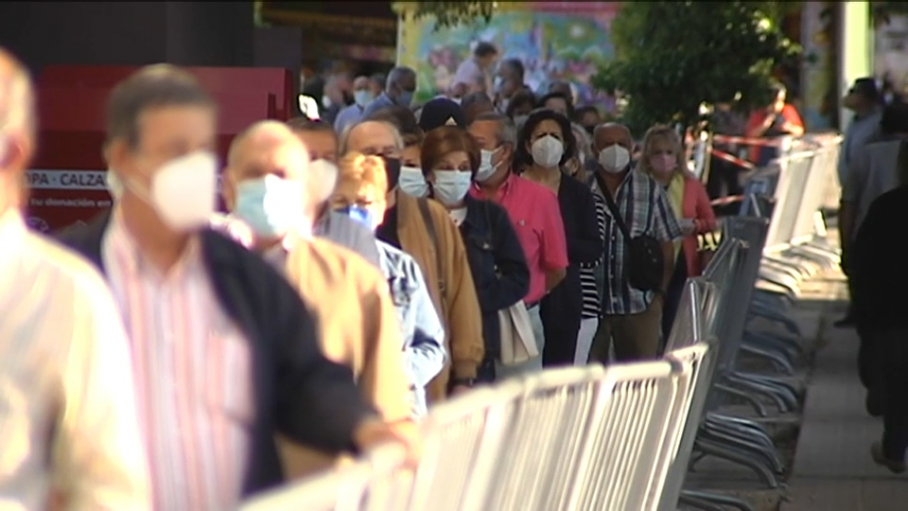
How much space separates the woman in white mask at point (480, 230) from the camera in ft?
28.3

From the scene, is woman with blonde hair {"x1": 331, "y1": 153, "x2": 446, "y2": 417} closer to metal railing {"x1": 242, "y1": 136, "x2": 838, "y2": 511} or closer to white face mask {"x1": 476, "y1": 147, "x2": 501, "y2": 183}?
metal railing {"x1": 242, "y1": 136, "x2": 838, "y2": 511}

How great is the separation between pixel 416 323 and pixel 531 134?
4727mm

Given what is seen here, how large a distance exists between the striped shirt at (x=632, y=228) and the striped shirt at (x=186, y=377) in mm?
7412

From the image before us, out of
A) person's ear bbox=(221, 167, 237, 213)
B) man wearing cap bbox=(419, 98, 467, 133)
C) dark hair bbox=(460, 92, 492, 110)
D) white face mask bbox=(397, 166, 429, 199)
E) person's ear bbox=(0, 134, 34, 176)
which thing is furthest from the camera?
dark hair bbox=(460, 92, 492, 110)

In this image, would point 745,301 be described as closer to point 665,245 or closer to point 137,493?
point 665,245

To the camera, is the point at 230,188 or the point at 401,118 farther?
the point at 401,118

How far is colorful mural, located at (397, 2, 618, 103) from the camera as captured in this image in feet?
84.4

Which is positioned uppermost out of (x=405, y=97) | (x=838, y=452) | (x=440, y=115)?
(x=440, y=115)

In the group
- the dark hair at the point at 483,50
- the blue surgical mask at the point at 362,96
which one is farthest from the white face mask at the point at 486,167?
the dark hair at the point at 483,50

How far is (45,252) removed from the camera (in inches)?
140

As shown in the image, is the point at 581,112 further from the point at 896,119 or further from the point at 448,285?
the point at 448,285

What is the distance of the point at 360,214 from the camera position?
22.6 ft

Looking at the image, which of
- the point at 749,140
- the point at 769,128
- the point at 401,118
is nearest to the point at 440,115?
the point at 401,118

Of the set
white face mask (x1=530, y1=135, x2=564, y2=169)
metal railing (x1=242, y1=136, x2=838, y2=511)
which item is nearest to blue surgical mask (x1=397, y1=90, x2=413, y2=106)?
metal railing (x1=242, y1=136, x2=838, y2=511)
